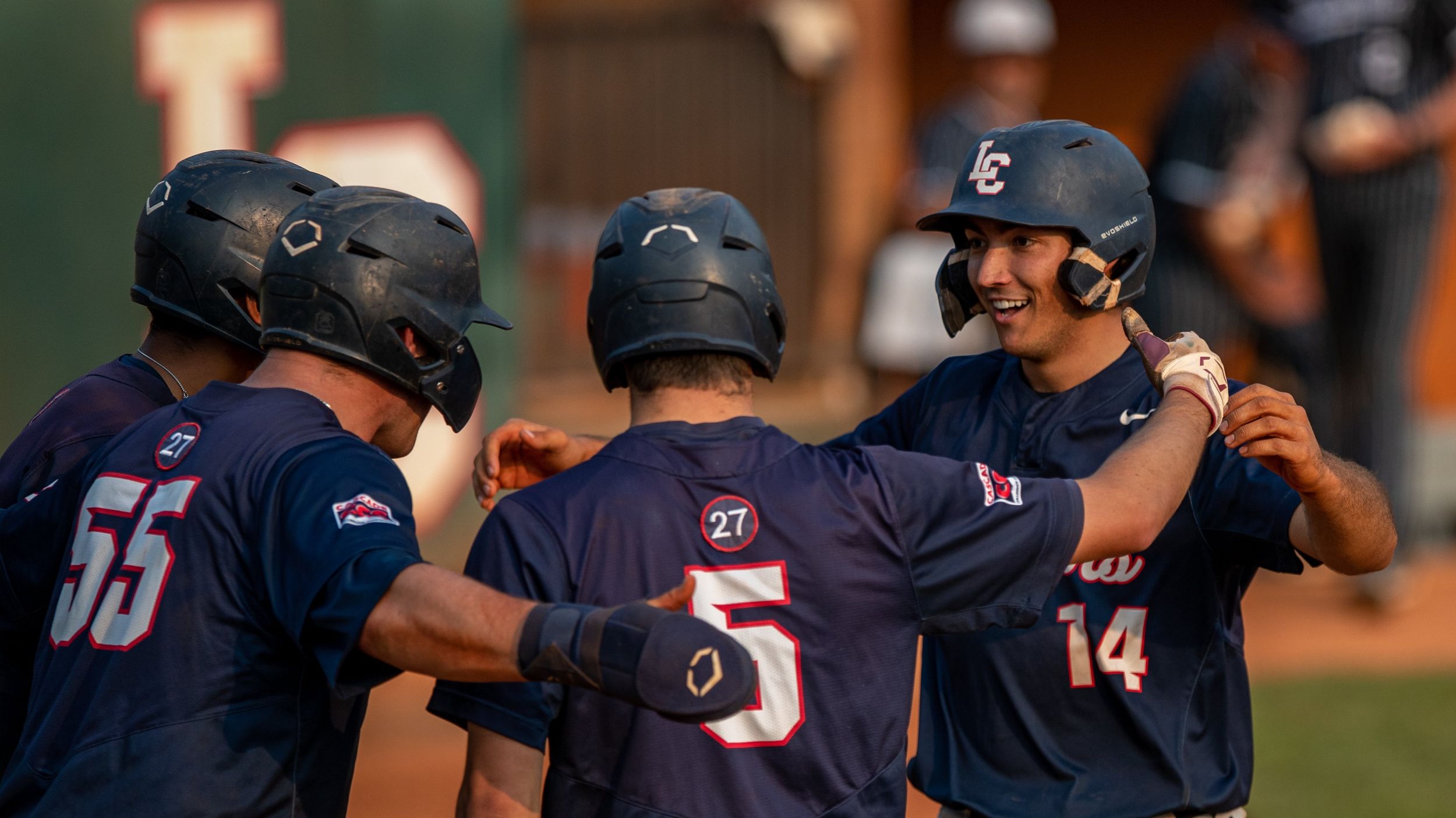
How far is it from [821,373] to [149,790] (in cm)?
1013

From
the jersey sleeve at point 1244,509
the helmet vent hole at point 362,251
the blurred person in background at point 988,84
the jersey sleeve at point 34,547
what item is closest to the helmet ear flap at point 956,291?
the jersey sleeve at point 1244,509

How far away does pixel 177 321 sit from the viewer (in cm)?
356

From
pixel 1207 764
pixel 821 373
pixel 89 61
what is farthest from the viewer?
pixel 821 373

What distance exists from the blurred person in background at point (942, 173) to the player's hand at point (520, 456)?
6.46m

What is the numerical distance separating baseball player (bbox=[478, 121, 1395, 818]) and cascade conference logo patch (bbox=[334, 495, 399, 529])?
0.86 meters

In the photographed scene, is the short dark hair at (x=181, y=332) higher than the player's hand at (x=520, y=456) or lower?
higher

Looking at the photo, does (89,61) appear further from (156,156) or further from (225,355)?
(225,355)

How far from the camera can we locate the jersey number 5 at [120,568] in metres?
2.77

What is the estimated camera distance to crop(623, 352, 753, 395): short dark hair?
3004mm

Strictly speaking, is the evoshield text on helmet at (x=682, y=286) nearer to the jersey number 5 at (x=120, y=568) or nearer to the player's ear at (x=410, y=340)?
the player's ear at (x=410, y=340)

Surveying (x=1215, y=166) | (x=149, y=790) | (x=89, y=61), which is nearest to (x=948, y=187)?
(x=1215, y=166)

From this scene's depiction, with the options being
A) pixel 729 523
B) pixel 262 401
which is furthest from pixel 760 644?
pixel 262 401

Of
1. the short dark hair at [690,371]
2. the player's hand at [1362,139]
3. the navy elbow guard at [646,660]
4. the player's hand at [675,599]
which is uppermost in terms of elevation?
the player's hand at [1362,139]

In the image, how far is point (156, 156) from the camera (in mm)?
8141
